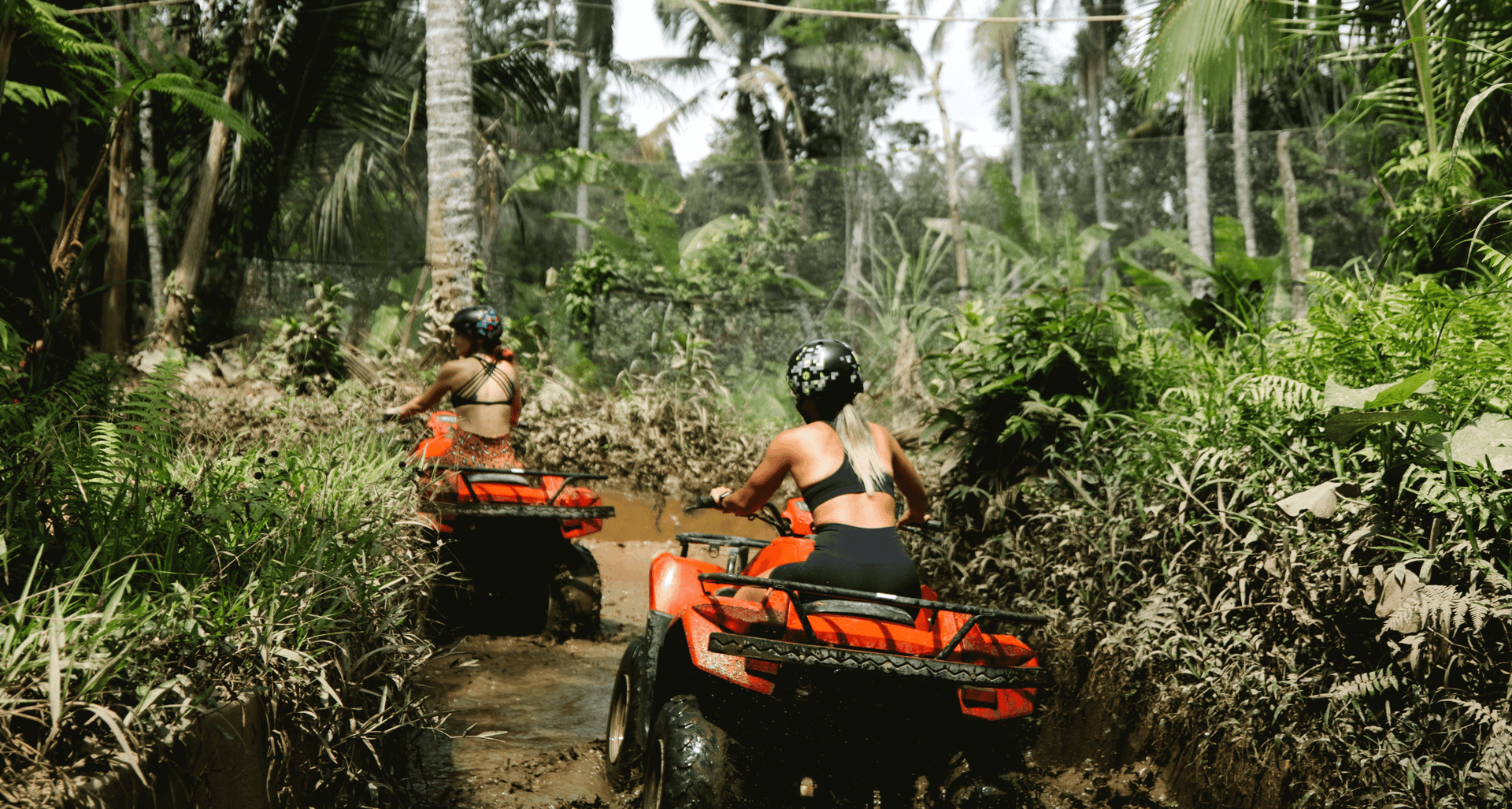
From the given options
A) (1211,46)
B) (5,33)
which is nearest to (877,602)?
(5,33)

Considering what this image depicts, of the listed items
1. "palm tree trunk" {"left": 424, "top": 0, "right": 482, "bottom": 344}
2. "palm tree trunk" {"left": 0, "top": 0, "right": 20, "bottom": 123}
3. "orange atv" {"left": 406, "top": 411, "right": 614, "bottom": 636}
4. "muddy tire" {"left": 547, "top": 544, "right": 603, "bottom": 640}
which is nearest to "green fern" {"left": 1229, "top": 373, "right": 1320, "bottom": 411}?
"orange atv" {"left": 406, "top": 411, "right": 614, "bottom": 636}

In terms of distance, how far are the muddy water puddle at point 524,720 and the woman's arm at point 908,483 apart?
1572mm

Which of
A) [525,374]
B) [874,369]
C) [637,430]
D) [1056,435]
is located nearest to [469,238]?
[525,374]

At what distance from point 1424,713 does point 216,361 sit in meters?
11.5

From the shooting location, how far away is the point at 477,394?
6.19m

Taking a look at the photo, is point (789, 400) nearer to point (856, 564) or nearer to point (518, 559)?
point (518, 559)

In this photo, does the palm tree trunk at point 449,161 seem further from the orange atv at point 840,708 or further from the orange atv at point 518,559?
the orange atv at point 840,708

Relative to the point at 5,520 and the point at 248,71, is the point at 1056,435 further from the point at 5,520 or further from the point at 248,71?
the point at 248,71

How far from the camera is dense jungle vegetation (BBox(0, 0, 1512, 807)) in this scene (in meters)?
2.81

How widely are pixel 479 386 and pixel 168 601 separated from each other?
3.66 metres

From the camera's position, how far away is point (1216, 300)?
7.13 meters

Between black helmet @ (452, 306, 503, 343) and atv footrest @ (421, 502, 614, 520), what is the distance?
1.26 meters

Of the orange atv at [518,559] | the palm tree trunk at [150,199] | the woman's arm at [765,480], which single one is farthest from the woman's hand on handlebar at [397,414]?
the palm tree trunk at [150,199]

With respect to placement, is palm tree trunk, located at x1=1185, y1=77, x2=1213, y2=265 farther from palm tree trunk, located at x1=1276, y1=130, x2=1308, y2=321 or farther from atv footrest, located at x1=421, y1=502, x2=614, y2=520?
atv footrest, located at x1=421, y1=502, x2=614, y2=520
